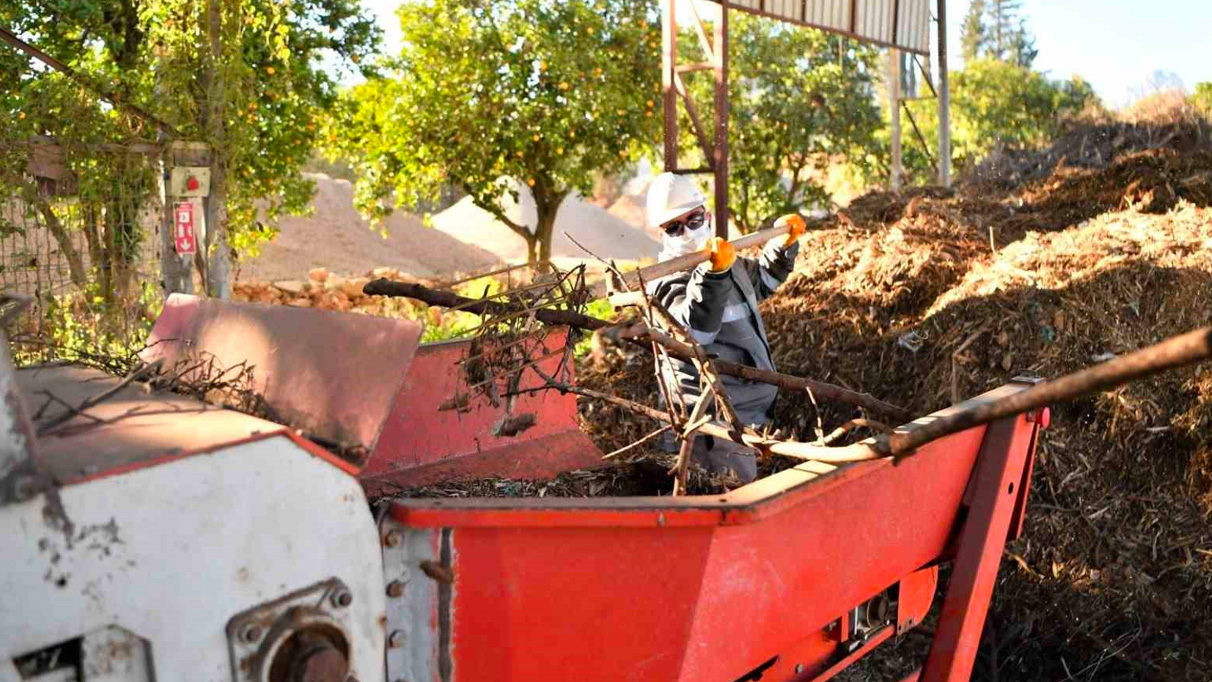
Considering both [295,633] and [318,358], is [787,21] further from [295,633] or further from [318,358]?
[295,633]

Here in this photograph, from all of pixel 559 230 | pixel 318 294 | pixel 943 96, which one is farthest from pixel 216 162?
pixel 559 230

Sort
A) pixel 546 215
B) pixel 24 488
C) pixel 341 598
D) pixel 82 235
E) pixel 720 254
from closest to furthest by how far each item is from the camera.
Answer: pixel 24 488
pixel 341 598
pixel 720 254
pixel 82 235
pixel 546 215

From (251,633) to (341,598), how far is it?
170mm

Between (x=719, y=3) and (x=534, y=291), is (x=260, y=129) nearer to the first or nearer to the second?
(x=719, y=3)

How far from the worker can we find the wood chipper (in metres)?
0.97

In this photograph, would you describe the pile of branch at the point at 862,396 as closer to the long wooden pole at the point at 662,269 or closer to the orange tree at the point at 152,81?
the long wooden pole at the point at 662,269

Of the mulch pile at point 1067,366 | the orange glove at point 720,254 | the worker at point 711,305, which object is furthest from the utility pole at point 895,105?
the orange glove at point 720,254

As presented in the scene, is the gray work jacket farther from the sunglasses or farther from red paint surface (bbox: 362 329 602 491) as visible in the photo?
red paint surface (bbox: 362 329 602 491)

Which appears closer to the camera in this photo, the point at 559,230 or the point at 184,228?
the point at 184,228

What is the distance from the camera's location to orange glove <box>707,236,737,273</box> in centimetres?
350

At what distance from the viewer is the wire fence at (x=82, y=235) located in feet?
19.4

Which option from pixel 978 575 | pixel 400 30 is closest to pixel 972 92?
pixel 400 30

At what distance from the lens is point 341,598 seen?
193 centimetres

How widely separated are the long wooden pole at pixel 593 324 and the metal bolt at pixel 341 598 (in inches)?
39.4
